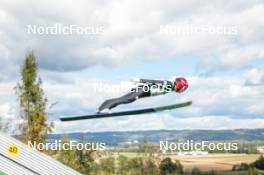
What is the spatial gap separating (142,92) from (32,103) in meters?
23.2

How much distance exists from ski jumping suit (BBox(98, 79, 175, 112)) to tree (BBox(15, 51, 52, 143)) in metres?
21.9

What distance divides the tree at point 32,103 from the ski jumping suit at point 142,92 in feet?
71.9

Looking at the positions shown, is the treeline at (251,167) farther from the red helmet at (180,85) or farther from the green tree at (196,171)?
the red helmet at (180,85)

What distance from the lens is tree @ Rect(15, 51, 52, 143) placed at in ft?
135

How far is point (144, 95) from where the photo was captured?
20000 millimetres

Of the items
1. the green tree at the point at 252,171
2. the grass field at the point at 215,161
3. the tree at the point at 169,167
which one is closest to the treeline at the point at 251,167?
the green tree at the point at 252,171

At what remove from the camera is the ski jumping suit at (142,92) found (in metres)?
19.8

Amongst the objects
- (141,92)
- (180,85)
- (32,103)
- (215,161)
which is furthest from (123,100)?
(215,161)

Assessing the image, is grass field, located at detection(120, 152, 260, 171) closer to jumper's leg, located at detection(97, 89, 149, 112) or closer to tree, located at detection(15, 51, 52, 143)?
tree, located at detection(15, 51, 52, 143)

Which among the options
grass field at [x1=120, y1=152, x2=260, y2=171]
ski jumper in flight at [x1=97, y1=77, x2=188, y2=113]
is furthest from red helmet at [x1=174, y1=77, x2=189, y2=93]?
grass field at [x1=120, y1=152, x2=260, y2=171]

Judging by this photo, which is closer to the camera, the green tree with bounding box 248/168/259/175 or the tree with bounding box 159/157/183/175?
the tree with bounding box 159/157/183/175

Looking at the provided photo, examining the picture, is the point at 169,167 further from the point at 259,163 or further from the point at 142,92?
the point at 142,92

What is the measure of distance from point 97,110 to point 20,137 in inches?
939

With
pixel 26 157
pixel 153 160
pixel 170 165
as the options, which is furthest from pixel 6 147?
pixel 170 165
